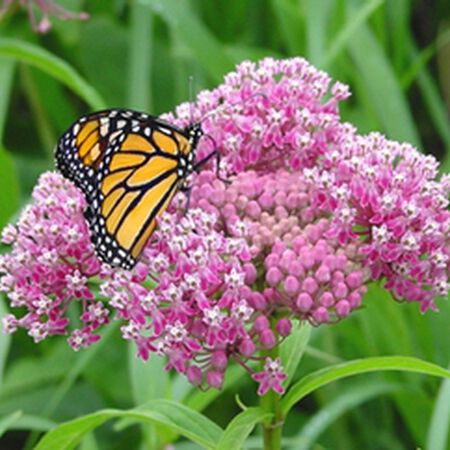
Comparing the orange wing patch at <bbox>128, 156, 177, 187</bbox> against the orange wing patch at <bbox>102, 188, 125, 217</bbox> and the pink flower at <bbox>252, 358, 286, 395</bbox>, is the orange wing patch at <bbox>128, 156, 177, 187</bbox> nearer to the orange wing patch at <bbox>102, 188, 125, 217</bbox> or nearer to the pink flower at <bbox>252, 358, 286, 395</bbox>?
the orange wing patch at <bbox>102, 188, 125, 217</bbox>

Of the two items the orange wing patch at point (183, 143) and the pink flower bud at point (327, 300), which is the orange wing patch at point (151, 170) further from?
the pink flower bud at point (327, 300)

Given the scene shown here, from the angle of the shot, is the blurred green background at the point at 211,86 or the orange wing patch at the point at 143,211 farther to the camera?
the blurred green background at the point at 211,86

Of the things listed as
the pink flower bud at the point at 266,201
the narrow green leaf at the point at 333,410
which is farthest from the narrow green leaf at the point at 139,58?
the pink flower bud at the point at 266,201

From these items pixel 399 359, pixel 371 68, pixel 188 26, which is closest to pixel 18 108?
pixel 188 26

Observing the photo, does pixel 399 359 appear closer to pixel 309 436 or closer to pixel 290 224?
pixel 290 224

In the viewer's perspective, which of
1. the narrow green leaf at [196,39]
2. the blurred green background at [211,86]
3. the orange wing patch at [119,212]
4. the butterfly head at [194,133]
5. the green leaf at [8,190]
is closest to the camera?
the orange wing patch at [119,212]

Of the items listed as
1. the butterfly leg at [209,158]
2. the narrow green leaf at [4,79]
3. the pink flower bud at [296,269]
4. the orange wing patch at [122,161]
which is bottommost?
Result: the pink flower bud at [296,269]

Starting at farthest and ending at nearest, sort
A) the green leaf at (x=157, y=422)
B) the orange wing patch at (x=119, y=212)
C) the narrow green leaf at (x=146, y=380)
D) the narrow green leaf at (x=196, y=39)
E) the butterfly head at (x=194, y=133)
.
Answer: the narrow green leaf at (x=196, y=39), the narrow green leaf at (x=146, y=380), the butterfly head at (x=194, y=133), the orange wing patch at (x=119, y=212), the green leaf at (x=157, y=422)
